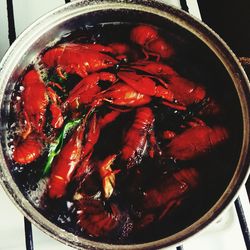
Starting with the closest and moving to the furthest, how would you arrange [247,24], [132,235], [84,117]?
1. [132,235]
2. [84,117]
3. [247,24]

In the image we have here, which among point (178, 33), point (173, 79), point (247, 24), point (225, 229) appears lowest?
point (225, 229)

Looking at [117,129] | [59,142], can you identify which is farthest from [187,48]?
[59,142]

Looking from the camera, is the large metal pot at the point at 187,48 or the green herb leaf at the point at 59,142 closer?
the large metal pot at the point at 187,48

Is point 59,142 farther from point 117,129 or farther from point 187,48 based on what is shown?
point 187,48

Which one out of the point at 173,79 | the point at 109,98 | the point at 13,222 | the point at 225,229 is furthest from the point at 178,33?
the point at 13,222

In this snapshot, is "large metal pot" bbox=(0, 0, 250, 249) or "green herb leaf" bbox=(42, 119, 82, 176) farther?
"green herb leaf" bbox=(42, 119, 82, 176)

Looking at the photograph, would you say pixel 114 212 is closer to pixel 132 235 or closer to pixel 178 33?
pixel 132 235

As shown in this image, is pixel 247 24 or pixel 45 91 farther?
pixel 247 24

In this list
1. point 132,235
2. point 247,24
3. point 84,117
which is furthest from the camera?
point 247,24
